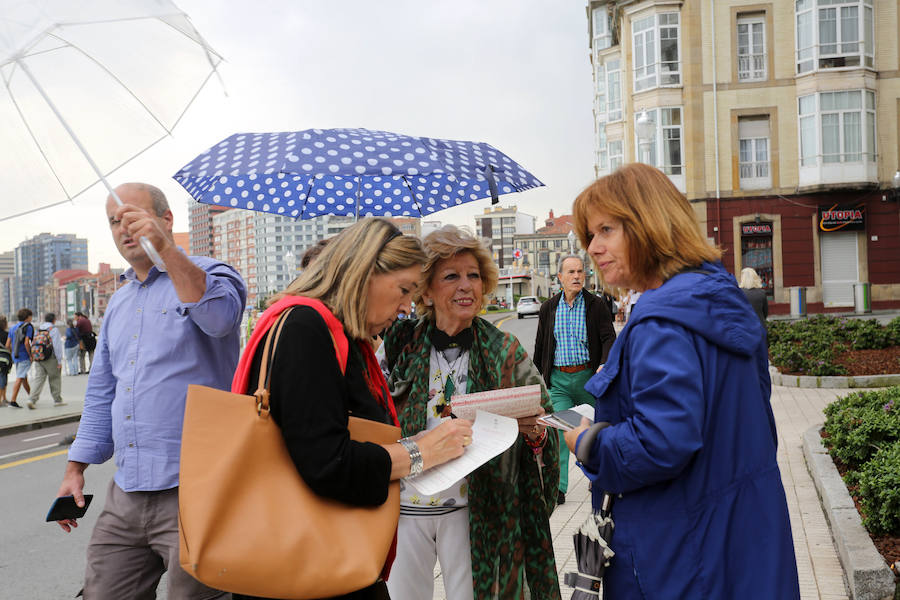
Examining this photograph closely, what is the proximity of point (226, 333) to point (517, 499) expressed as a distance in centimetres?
134

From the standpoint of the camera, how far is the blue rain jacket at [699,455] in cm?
185

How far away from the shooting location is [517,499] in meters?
3.01

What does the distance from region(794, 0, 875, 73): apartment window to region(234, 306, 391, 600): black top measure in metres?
34.3

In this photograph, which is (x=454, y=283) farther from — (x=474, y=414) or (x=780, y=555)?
(x=780, y=555)

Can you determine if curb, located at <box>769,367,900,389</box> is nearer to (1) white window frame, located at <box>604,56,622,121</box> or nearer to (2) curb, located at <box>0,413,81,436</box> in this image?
(2) curb, located at <box>0,413,81,436</box>

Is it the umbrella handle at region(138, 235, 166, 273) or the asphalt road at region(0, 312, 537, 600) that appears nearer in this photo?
the umbrella handle at region(138, 235, 166, 273)

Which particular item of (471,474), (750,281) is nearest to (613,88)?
(750,281)

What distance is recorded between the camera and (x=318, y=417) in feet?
6.14

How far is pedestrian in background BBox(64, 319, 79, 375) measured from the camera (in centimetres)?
2406

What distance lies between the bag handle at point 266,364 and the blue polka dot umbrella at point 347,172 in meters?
1.85

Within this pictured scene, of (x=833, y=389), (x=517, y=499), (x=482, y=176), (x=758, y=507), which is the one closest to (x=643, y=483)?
(x=758, y=507)

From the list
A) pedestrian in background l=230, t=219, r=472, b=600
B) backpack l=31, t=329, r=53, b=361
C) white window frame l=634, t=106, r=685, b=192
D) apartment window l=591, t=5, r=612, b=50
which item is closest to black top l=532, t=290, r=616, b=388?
pedestrian in background l=230, t=219, r=472, b=600

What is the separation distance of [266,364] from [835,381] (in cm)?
1224

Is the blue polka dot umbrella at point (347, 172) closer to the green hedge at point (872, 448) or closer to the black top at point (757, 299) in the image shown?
the green hedge at point (872, 448)
